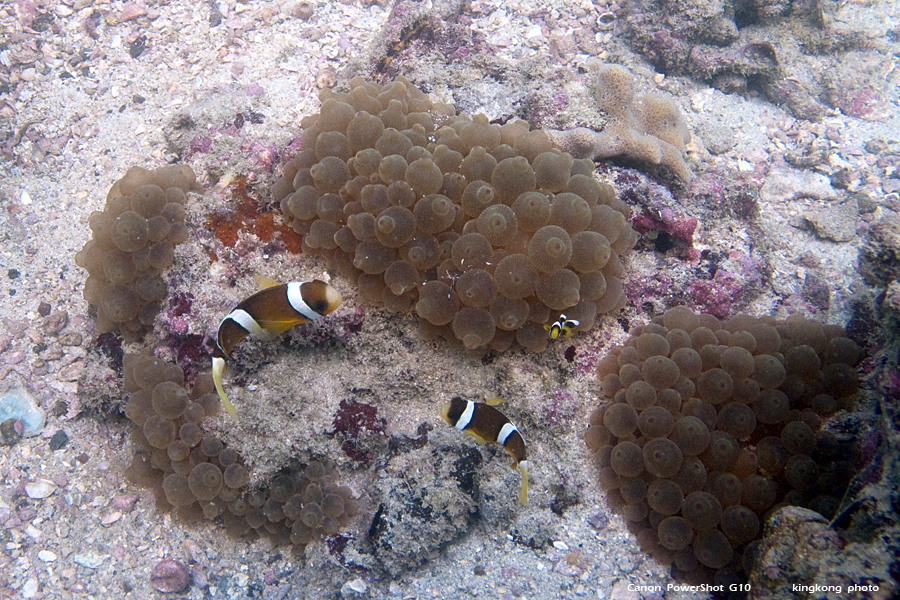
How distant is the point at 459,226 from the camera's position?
115 inches

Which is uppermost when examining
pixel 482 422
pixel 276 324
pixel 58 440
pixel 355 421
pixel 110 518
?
pixel 276 324

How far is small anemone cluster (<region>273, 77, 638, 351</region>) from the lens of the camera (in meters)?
2.73

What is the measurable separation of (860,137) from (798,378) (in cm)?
563

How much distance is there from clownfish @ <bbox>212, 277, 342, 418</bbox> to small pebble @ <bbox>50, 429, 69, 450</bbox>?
8.87 feet

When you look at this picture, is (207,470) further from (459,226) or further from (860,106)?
(860,106)

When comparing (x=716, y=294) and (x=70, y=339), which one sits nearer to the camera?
(x=716, y=294)

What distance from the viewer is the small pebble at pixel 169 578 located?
3.39m

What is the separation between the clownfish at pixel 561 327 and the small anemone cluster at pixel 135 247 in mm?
2461

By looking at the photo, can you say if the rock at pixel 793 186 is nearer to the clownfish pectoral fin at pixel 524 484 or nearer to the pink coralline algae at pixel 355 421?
the clownfish pectoral fin at pixel 524 484

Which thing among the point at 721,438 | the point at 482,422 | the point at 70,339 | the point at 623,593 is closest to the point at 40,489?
the point at 70,339

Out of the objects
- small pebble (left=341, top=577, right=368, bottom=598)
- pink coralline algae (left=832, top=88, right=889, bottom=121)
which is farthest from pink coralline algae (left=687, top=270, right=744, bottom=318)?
pink coralline algae (left=832, top=88, right=889, bottom=121)

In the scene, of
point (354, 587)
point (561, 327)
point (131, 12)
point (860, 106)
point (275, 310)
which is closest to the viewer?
point (275, 310)

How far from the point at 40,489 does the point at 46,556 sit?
0.53 metres

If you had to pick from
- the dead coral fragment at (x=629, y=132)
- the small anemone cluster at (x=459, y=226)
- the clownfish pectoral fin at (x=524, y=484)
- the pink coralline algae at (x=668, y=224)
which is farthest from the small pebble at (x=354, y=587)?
the dead coral fragment at (x=629, y=132)
